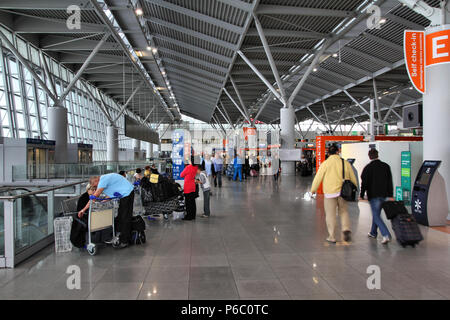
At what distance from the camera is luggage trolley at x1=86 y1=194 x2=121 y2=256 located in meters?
5.51

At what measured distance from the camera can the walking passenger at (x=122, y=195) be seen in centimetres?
585

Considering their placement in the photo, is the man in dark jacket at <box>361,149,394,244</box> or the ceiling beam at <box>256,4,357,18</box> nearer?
the man in dark jacket at <box>361,149,394,244</box>

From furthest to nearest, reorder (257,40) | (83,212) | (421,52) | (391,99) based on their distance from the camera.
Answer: (391,99), (257,40), (421,52), (83,212)

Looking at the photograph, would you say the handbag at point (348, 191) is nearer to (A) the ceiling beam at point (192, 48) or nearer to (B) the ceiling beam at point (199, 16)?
(B) the ceiling beam at point (199, 16)

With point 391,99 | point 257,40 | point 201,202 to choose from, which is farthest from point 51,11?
point 391,99

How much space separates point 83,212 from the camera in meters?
5.64

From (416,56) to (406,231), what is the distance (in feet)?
16.8

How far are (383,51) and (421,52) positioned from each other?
591 inches

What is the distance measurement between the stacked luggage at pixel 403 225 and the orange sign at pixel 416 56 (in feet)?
13.6

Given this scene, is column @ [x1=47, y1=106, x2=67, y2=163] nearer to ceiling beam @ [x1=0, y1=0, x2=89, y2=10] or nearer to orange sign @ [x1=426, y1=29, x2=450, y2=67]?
ceiling beam @ [x1=0, y1=0, x2=89, y2=10]

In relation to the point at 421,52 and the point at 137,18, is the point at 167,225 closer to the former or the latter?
the point at 421,52

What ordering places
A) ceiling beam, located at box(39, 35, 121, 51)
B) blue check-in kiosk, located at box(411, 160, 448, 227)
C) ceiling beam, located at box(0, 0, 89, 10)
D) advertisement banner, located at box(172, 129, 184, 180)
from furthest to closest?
ceiling beam, located at box(39, 35, 121, 51)
ceiling beam, located at box(0, 0, 89, 10)
advertisement banner, located at box(172, 129, 184, 180)
blue check-in kiosk, located at box(411, 160, 448, 227)

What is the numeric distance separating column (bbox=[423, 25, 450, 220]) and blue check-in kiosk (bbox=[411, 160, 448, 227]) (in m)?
0.76

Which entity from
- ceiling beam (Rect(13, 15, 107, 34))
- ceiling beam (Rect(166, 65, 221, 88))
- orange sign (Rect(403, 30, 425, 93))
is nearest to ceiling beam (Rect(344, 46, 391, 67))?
ceiling beam (Rect(166, 65, 221, 88))
